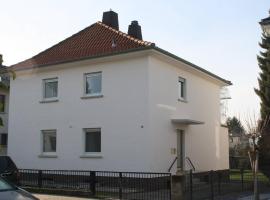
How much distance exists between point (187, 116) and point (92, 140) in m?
5.28

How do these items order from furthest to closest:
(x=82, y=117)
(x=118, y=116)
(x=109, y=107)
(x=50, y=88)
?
(x=50, y=88) < (x=82, y=117) < (x=109, y=107) < (x=118, y=116)

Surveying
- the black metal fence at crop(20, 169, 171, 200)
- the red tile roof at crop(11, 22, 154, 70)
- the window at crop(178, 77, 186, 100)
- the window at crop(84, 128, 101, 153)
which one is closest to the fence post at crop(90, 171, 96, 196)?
the black metal fence at crop(20, 169, 171, 200)

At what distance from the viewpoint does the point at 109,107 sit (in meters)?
22.5

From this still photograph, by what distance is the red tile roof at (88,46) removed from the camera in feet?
73.2

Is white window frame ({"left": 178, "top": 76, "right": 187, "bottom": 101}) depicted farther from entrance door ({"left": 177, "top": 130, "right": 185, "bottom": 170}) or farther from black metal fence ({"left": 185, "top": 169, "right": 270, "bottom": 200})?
black metal fence ({"left": 185, "top": 169, "right": 270, "bottom": 200})

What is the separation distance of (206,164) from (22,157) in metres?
10.3

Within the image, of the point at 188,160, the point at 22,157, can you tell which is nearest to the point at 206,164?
the point at 188,160

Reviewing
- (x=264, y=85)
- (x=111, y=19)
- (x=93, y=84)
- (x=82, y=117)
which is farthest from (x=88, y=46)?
(x=264, y=85)

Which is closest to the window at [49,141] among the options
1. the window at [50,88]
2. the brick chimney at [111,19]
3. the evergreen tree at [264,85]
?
the window at [50,88]

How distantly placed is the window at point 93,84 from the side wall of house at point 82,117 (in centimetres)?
26

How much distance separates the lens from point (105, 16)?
27.8 metres

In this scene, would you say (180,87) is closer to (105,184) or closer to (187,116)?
(187,116)

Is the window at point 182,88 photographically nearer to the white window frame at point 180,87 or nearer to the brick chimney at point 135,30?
the white window frame at point 180,87

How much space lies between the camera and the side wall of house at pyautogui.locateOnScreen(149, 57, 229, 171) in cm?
2180
